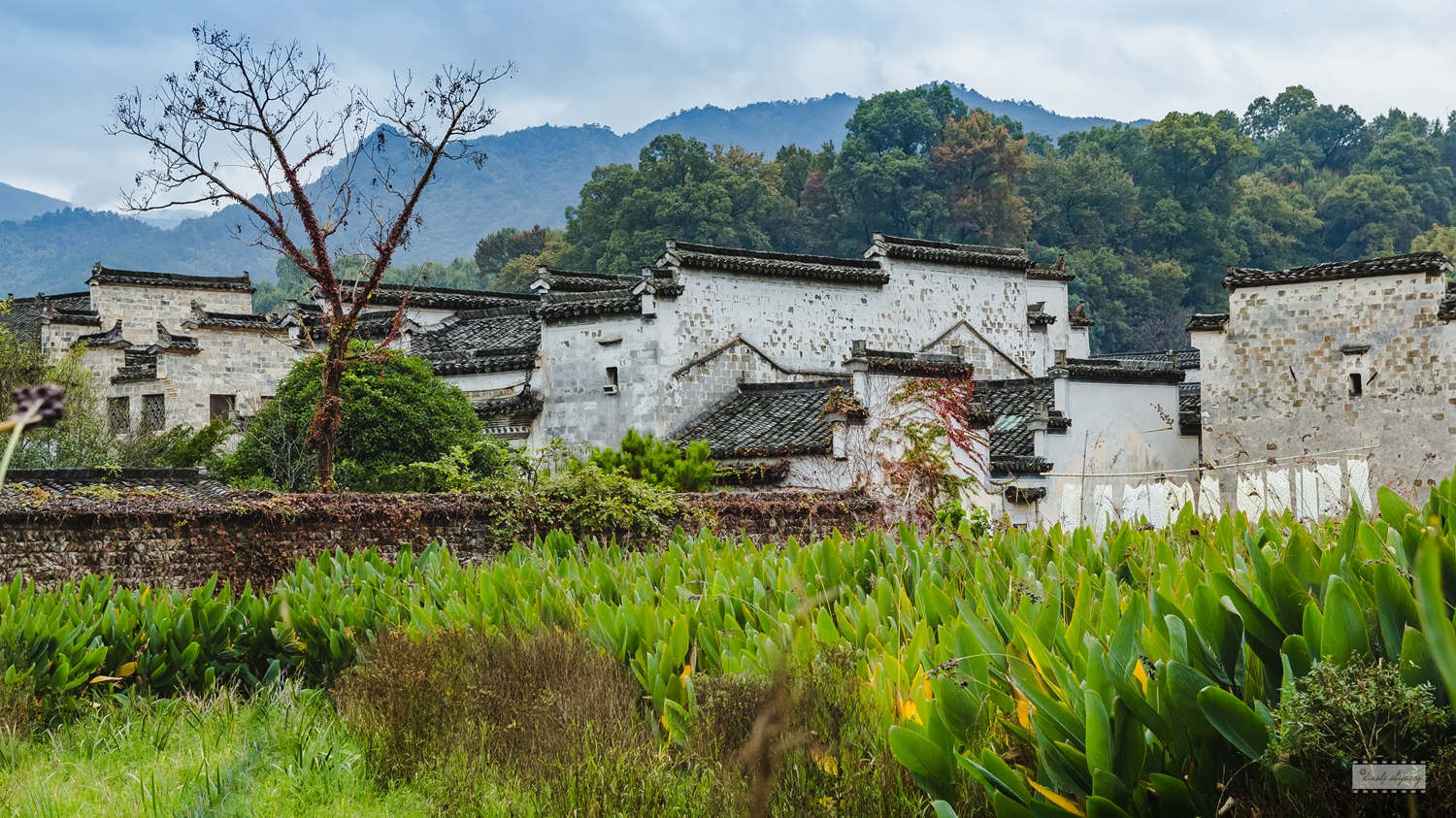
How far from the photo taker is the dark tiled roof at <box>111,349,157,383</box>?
32.3 meters

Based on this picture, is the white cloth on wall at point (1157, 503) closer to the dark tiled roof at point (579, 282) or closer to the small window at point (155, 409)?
the dark tiled roof at point (579, 282)

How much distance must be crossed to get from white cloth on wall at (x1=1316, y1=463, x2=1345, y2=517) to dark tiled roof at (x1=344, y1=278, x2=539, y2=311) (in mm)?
22067

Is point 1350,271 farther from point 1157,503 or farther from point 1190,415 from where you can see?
point 1157,503

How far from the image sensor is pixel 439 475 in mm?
17219

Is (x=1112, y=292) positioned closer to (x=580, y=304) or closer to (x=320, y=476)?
(x=580, y=304)

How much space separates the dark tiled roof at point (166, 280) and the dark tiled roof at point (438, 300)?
6931 millimetres

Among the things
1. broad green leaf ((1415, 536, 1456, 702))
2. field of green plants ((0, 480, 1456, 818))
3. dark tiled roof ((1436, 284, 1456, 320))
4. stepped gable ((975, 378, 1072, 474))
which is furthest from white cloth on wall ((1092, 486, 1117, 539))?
dark tiled roof ((1436, 284, 1456, 320))

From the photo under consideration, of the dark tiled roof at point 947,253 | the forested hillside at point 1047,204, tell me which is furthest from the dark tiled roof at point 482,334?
the forested hillside at point 1047,204

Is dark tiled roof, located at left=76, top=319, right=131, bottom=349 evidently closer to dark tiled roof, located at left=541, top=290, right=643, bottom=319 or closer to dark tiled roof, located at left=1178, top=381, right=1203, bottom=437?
dark tiled roof, located at left=541, top=290, right=643, bottom=319

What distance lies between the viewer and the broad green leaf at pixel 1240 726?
334cm

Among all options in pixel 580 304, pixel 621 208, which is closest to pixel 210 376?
pixel 580 304

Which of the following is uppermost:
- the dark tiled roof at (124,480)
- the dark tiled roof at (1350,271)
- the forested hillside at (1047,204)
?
the forested hillside at (1047,204)

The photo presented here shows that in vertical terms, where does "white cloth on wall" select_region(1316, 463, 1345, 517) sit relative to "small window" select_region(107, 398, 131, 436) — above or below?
below

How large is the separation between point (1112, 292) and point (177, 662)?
5602cm
